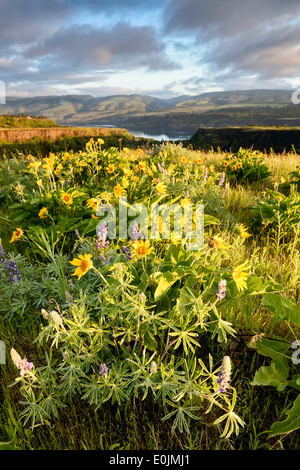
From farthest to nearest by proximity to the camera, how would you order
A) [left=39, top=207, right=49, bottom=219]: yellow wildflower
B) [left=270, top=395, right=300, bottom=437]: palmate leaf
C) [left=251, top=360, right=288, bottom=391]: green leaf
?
[left=39, top=207, right=49, bottom=219]: yellow wildflower < [left=251, top=360, right=288, bottom=391]: green leaf < [left=270, top=395, right=300, bottom=437]: palmate leaf

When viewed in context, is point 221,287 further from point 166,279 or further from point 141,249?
point 141,249

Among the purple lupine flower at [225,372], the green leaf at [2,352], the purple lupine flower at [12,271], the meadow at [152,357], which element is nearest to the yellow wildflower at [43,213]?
the meadow at [152,357]

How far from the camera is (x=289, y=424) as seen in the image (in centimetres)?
109

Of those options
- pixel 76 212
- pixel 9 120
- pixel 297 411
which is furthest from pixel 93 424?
pixel 9 120

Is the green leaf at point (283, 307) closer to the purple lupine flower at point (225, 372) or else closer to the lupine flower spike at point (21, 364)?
the purple lupine flower at point (225, 372)

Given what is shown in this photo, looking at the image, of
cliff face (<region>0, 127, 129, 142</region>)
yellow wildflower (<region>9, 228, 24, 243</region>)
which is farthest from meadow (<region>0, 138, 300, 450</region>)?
cliff face (<region>0, 127, 129, 142</region>)

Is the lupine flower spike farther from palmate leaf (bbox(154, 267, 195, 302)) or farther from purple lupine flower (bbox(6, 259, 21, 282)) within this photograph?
purple lupine flower (bbox(6, 259, 21, 282))

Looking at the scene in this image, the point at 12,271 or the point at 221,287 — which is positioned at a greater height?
the point at 221,287

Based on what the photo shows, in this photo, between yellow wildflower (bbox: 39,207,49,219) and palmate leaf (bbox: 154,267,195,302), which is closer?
palmate leaf (bbox: 154,267,195,302)

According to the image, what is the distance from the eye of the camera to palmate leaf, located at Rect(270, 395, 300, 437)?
3.54 ft

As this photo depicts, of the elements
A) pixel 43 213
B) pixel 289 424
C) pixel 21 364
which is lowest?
pixel 289 424

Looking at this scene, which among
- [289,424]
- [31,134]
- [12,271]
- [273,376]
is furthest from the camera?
[31,134]

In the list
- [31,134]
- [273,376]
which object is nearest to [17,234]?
[273,376]
